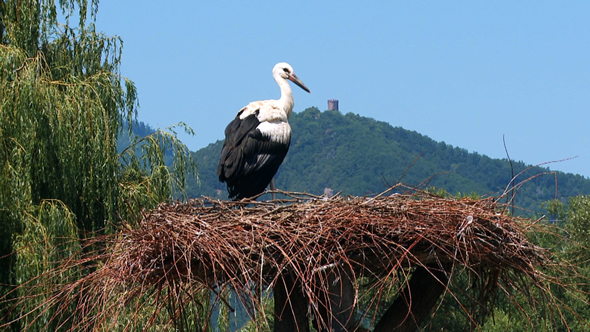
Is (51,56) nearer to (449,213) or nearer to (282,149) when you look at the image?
(282,149)

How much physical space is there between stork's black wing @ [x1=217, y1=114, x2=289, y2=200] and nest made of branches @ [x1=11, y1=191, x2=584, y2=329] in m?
1.72

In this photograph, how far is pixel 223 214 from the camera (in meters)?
5.77

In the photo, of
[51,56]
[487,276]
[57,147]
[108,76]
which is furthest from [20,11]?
[487,276]

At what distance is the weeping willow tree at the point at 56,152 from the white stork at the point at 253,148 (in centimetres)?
116

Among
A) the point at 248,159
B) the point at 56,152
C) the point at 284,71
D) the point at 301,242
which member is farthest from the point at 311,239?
the point at 56,152

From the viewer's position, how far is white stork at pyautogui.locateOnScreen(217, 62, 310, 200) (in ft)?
25.3

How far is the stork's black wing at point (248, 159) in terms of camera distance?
7.69 metres

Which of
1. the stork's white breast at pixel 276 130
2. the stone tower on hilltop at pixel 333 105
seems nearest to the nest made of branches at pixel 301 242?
the stork's white breast at pixel 276 130

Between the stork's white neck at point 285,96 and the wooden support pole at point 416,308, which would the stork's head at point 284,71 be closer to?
the stork's white neck at point 285,96

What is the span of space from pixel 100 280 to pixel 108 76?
566 cm

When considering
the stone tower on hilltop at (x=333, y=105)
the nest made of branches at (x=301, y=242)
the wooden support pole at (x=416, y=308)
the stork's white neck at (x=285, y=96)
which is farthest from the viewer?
the stone tower on hilltop at (x=333, y=105)

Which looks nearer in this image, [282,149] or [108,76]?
[282,149]

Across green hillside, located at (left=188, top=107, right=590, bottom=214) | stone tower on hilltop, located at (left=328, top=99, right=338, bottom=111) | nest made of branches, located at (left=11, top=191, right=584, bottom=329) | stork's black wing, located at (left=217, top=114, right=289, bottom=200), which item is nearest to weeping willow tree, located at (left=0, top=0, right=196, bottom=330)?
stork's black wing, located at (left=217, top=114, right=289, bottom=200)

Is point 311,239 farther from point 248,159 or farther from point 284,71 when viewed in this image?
point 284,71
